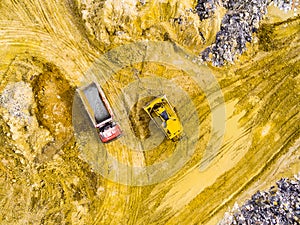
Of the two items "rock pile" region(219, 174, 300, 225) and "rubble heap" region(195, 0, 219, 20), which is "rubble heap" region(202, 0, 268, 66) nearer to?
"rubble heap" region(195, 0, 219, 20)

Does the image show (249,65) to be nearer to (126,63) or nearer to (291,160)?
(291,160)

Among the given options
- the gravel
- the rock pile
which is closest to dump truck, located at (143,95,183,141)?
the gravel

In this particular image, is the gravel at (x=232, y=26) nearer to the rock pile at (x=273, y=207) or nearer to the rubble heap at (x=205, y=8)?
the rubble heap at (x=205, y=8)

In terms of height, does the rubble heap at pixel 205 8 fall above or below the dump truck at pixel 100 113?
above

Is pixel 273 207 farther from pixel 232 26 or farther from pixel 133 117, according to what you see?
pixel 232 26

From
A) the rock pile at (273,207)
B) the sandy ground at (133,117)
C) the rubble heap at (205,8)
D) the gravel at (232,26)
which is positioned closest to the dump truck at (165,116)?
the sandy ground at (133,117)

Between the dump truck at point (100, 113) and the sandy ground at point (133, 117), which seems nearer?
the dump truck at point (100, 113)

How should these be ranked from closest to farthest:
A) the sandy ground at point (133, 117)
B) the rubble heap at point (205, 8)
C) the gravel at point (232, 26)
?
the sandy ground at point (133, 117)
the rubble heap at point (205, 8)
the gravel at point (232, 26)
